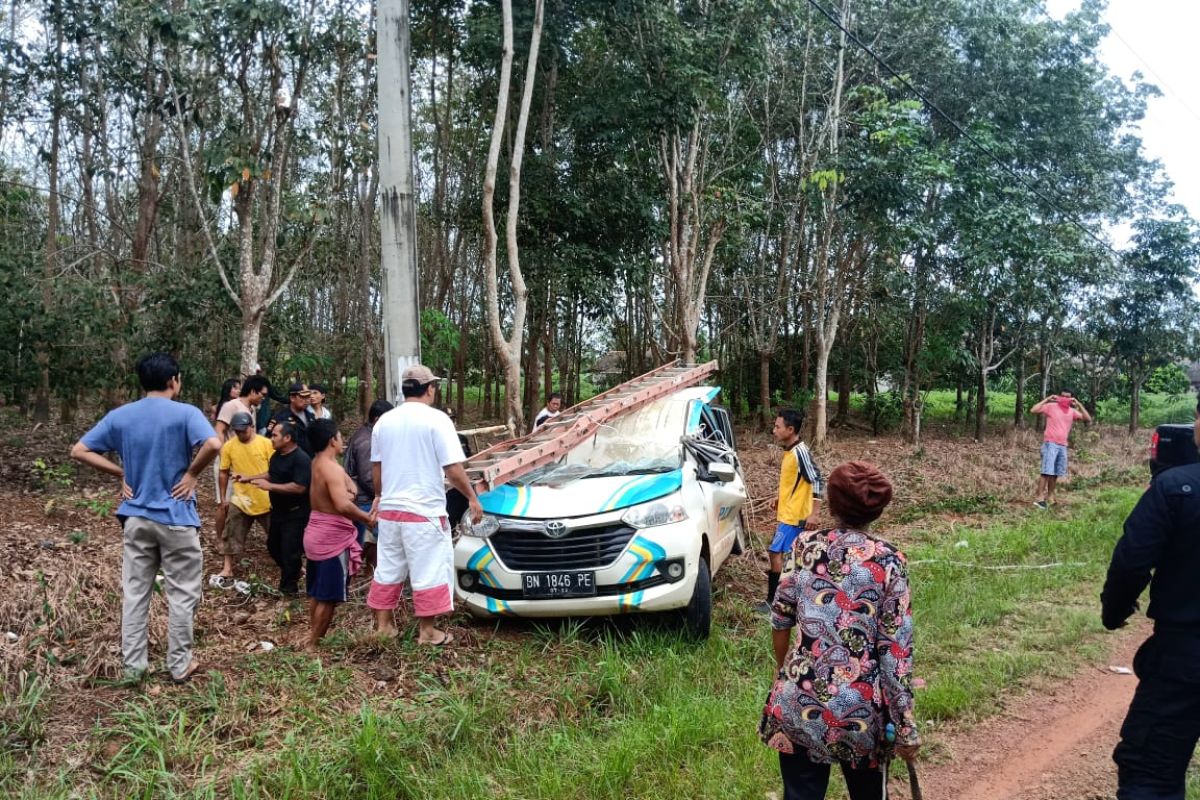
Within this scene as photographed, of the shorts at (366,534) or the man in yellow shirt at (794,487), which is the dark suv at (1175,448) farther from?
the shorts at (366,534)

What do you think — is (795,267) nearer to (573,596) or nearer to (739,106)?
(739,106)

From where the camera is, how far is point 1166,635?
2914mm

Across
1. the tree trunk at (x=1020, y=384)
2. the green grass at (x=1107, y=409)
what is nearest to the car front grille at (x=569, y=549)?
the tree trunk at (x=1020, y=384)

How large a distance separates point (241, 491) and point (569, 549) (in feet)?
9.96

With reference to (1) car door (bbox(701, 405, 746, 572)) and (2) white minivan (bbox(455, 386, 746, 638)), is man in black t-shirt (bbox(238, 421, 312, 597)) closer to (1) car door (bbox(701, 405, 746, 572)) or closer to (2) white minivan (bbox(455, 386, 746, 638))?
(2) white minivan (bbox(455, 386, 746, 638))

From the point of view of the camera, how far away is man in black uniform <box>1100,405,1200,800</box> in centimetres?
282

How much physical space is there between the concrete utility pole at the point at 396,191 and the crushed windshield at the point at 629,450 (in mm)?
1416

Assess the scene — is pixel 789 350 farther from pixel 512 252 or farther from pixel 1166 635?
pixel 1166 635

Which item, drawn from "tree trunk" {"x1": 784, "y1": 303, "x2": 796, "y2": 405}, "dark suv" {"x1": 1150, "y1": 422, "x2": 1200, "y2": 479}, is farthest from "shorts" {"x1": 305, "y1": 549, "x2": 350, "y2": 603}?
"tree trunk" {"x1": 784, "y1": 303, "x2": 796, "y2": 405}

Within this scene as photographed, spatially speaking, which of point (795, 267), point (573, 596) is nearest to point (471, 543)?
point (573, 596)

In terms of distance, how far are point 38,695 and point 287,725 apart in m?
1.24

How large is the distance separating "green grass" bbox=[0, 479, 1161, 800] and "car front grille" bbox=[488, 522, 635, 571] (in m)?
0.51

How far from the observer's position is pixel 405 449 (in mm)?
5027

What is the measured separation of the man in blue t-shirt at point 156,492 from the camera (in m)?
4.41
